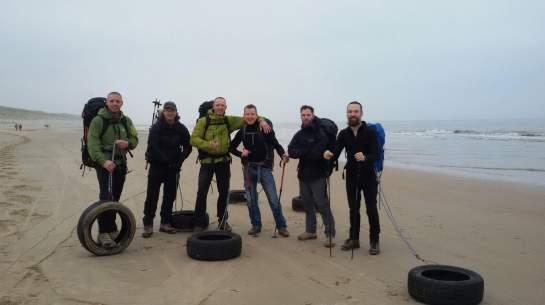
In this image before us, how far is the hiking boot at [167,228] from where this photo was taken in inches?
286

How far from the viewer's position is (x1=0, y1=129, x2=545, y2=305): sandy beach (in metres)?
4.61

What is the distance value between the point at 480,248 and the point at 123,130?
5240 mm

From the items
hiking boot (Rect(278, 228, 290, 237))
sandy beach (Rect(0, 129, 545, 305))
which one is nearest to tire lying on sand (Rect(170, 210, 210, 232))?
sandy beach (Rect(0, 129, 545, 305))

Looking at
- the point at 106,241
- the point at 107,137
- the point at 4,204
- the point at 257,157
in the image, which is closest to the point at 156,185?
the point at 107,137

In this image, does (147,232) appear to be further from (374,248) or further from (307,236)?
(374,248)

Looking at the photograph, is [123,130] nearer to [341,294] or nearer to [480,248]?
[341,294]

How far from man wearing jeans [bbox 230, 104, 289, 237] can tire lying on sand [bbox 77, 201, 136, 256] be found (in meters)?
1.86

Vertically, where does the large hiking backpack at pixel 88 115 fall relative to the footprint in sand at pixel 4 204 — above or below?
above

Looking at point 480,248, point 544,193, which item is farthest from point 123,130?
point 544,193

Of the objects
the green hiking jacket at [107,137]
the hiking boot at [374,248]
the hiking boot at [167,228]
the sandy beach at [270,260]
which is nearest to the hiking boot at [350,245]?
the sandy beach at [270,260]

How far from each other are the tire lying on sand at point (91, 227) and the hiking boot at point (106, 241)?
0.05 m

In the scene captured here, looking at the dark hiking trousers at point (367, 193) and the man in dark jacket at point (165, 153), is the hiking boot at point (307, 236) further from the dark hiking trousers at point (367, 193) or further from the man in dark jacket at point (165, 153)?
the man in dark jacket at point (165, 153)

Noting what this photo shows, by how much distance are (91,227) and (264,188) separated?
2.49 m

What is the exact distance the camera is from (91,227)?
603 centimetres
